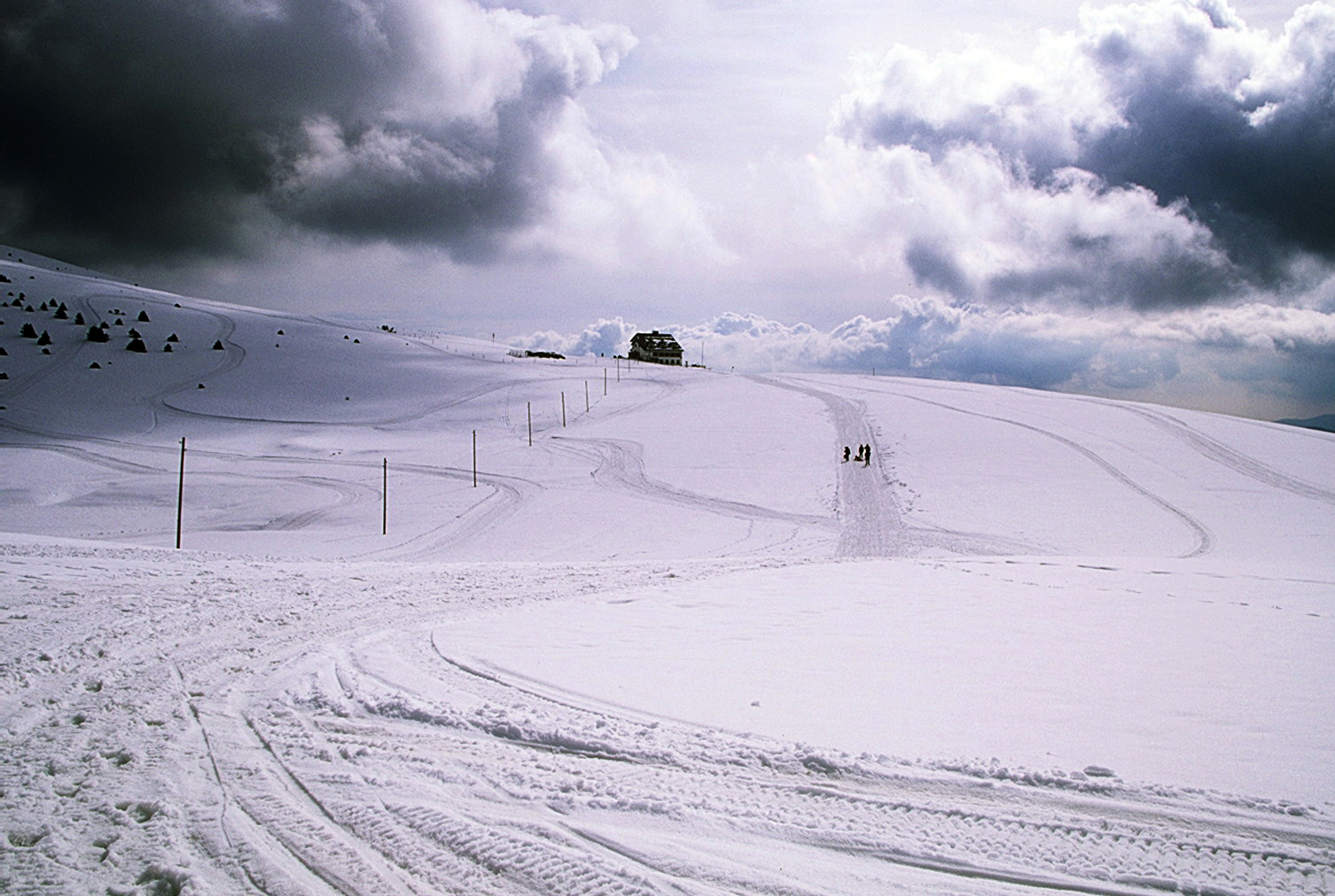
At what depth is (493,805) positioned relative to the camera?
15.4 feet

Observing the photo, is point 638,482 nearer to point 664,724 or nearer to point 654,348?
point 664,724

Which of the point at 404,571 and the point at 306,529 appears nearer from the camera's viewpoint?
the point at 404,571

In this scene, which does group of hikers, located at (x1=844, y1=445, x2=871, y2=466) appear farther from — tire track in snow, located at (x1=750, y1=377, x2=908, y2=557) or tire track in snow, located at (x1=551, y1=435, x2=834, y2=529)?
tire track in snow, located at (x1=551, y1=435, x2=834, y2=529)

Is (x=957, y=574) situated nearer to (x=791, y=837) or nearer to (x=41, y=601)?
(x=791, y=837)

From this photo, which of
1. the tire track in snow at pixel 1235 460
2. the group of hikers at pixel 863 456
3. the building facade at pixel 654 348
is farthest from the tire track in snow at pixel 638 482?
the building facade at pixel 654 348

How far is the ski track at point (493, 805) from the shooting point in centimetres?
394

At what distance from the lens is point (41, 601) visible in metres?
9.48

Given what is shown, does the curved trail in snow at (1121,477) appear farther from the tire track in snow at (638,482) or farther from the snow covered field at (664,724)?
the tire track in snow at (638,482)

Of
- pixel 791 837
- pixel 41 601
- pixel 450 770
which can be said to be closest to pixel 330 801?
pixel 450 770

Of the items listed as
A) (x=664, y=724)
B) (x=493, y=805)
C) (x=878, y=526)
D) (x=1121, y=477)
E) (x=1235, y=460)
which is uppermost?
(x=1235, y=460)

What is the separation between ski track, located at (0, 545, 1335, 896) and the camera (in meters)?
3.94

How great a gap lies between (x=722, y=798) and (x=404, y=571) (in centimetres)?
1051

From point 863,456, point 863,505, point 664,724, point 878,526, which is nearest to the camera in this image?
point 664,724

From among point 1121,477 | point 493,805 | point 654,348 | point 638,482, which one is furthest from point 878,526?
point 654,348
